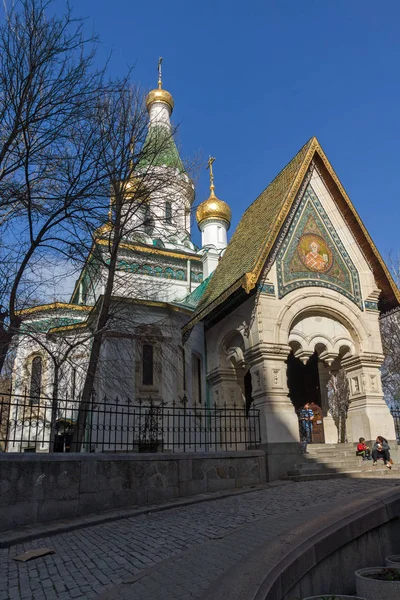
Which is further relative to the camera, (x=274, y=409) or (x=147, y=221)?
(x=147, y=221)

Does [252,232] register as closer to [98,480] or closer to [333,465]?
[333,465]

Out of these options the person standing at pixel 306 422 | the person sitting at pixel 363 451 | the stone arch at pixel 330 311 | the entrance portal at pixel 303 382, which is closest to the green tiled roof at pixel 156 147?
the stone arch at pixel 330 311

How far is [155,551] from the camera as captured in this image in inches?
217

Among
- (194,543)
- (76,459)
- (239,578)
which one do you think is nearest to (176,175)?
(76,459)

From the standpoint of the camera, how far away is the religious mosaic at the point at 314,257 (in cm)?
1387

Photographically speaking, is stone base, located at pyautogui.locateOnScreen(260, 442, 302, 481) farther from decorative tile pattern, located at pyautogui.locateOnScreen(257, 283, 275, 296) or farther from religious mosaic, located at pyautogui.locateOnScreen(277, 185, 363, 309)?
religious mosaic, located at pyautogui.locateOnScreen(277, 185, 363, 309)

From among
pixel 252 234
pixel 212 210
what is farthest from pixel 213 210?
pixel 252 234

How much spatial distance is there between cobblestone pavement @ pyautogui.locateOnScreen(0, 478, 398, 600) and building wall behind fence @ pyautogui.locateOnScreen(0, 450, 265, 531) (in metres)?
0.82

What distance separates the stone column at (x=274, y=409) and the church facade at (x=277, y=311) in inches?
1.0

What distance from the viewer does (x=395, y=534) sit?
6359 mm

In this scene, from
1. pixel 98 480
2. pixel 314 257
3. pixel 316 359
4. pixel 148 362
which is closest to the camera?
pixel 98 480

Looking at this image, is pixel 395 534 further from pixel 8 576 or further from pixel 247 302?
pixel 247 302

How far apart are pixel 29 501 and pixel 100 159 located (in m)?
5.71

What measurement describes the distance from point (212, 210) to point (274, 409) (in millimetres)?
19559
